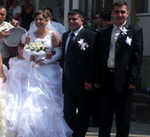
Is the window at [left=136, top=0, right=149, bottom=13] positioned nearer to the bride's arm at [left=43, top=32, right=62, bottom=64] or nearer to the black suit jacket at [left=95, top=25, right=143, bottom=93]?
the bride's arm at [left=43, top=32, right=62, bottom=64]

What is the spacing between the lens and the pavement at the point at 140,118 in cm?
531

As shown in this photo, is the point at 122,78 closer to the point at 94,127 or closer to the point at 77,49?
the point at 77,49

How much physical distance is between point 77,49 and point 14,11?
4.65 metres

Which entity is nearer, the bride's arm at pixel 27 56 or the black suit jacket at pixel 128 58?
the black suit jacket at pixel 128 58

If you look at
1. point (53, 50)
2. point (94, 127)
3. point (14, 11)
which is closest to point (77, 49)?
point (53, 50)

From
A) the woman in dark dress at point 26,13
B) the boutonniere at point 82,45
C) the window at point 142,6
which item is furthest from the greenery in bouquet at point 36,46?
the window at point 142,6

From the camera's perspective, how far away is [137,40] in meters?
3.94

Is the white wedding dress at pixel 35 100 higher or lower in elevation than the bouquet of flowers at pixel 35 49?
lower

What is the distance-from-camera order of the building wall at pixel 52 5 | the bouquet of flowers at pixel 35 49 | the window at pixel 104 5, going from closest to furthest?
the bouquet of flowers at pixel 35 49 → the window at pixel 104 5 → the building wall at pixel 52 5

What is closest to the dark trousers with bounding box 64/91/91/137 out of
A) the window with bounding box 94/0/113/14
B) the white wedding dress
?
the white wedding dress

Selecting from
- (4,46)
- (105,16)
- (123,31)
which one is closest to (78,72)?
(123,31)

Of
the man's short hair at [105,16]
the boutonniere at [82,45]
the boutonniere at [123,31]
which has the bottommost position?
the boutonniere at [82,45]

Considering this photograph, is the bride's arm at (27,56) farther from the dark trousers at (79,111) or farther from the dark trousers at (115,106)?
the dark trousers at (115,106)

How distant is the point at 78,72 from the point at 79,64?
0.12 meters
